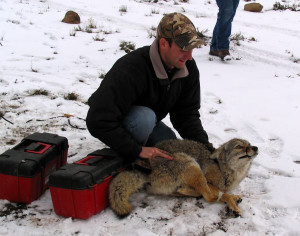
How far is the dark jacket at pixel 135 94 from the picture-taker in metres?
2.96

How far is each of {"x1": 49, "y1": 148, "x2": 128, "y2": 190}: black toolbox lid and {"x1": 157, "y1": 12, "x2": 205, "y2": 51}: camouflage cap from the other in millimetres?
1276

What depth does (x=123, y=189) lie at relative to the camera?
2.90 m

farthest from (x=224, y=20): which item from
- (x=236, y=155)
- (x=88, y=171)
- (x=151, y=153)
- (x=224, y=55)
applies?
(x=88, y=171)

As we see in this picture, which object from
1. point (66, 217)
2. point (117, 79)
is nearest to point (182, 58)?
point (117, 79)

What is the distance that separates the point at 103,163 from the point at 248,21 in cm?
903

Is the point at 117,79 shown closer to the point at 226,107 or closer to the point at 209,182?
the point at 209,182

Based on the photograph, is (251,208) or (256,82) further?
(256,82)

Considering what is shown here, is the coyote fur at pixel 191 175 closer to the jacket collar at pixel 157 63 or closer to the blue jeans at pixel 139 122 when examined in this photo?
the blue jeans at pixel 139 122

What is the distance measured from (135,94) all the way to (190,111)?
943mm

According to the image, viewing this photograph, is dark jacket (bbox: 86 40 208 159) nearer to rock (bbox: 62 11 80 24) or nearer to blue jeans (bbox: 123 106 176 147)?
blue jeans (bbox: 123 106 176 147)

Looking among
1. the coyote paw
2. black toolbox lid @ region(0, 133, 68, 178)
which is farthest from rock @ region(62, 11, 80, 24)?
the coyote paw

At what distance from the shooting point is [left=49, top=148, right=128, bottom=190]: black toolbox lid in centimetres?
266

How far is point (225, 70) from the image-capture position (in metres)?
6.88

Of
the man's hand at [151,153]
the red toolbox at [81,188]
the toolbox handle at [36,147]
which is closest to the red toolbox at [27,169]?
the toolbox handle at [36,147]
